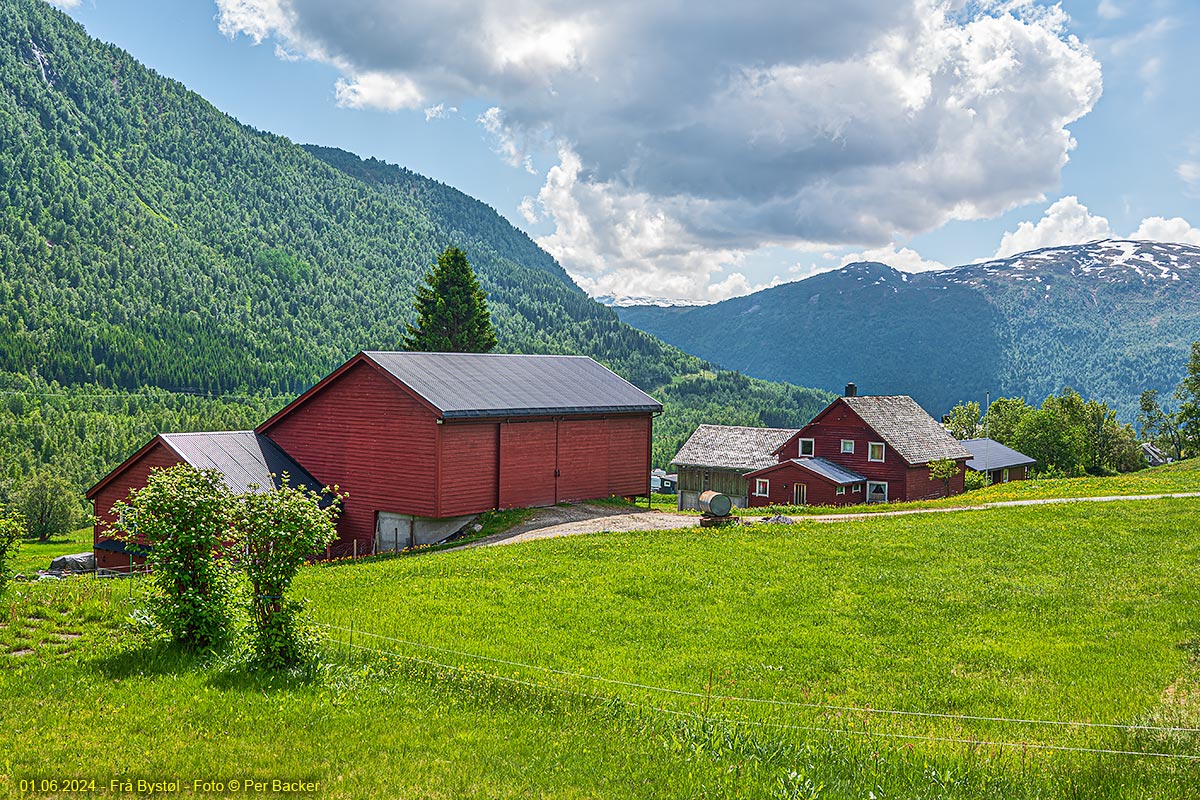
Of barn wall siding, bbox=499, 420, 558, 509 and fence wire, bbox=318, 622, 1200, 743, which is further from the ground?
barn wall siding, bbox=499, 420, 558, 509

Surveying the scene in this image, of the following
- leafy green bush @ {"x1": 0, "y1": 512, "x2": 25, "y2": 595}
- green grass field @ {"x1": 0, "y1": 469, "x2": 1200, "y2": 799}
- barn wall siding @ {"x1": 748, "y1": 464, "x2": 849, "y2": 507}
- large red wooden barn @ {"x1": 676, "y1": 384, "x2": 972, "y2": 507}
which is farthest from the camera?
large red wooden barn @ {"x1": 676, "y1": 384, "x2": 972, "y2": 507}

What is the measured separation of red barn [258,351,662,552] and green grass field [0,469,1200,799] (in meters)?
10.1

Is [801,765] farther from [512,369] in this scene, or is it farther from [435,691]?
[512,369]

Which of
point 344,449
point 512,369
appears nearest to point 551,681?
point 344,449

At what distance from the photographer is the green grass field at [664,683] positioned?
9195mm

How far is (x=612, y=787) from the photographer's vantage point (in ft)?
29.0

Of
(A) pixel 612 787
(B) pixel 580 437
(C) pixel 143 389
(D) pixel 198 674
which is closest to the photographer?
(A) pixel 612 787

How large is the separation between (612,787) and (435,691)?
3.95 m

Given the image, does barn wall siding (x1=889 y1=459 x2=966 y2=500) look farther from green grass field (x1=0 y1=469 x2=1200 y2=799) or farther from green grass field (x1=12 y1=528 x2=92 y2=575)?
green grass field (x1=12 y1=528 x2=92 y2=575)

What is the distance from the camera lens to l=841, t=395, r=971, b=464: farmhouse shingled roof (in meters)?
60.7

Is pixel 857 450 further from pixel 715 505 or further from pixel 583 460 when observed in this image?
pixel 715 505

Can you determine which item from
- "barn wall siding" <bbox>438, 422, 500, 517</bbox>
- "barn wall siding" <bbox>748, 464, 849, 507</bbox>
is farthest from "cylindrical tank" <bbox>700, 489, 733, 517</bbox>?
"barn wall siding" <bbox>748, 464, 849, 507</bbox>

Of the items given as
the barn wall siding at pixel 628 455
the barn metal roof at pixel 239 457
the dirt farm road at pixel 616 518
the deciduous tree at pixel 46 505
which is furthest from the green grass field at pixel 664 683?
the deciduous tree at pixel 46 505

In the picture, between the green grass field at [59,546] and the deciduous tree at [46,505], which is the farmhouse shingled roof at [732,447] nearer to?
the green grass field at [59,546]
